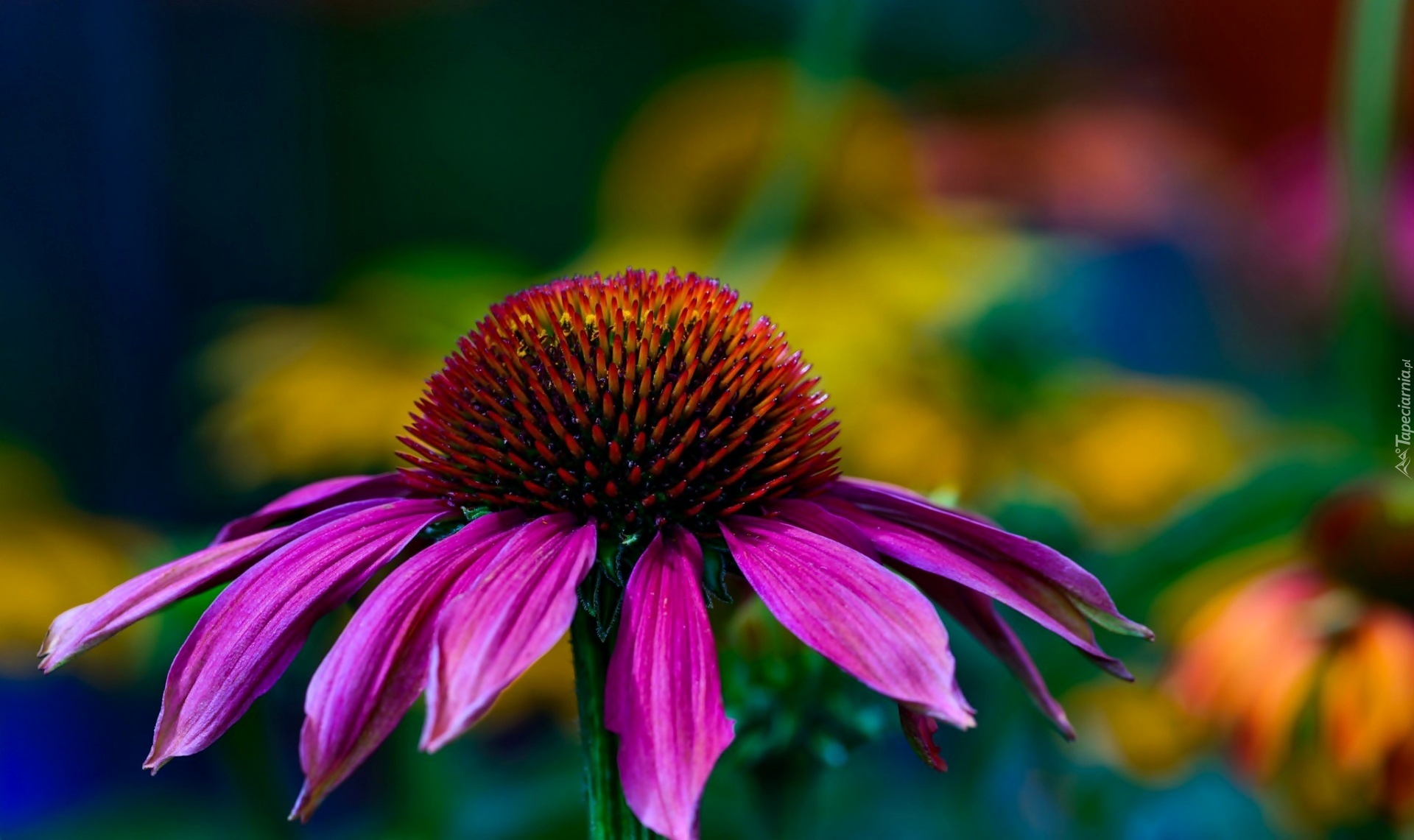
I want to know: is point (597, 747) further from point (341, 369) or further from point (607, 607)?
point (341, 369)

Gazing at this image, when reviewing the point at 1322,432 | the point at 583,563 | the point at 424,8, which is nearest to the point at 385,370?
the point at 1322,432

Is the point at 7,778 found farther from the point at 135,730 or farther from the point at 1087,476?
the point at 1087,476

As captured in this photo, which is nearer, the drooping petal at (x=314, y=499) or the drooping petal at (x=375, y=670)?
the drooping petal at (x=375, y=670)

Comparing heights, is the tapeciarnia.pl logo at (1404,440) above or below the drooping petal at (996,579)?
below

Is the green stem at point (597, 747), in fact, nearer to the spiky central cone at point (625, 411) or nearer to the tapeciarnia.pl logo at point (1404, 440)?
the spiky central cone at point (625, 411)

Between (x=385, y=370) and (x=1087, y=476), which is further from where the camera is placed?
(x=385, y=370)

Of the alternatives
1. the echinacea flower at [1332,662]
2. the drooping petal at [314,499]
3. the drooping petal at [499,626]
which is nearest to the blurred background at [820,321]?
the echinacea flower at [1332,662]

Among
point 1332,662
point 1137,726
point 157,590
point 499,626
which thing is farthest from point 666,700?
point 1137,726

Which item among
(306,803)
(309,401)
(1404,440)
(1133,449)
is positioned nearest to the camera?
(306,803)
